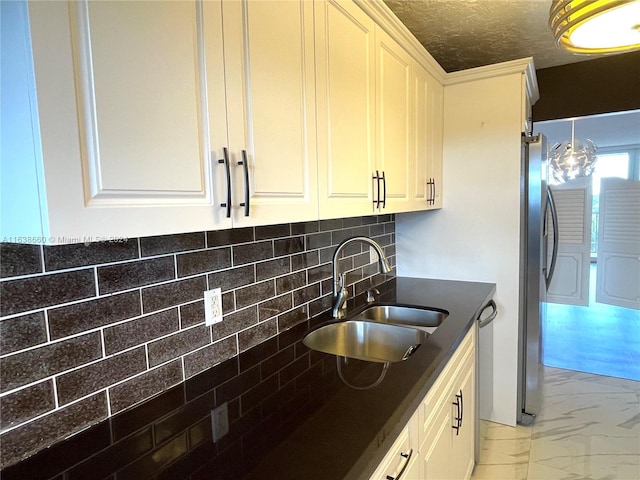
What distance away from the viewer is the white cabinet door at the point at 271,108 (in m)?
0.92

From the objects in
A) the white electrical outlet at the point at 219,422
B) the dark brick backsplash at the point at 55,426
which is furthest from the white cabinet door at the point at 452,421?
the dark brick backsplash at the point at 55,426

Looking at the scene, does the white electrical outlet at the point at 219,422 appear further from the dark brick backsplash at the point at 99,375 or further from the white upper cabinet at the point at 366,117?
the white upper cabinet at the point at 366,117

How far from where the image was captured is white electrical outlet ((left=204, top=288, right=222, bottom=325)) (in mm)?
1234

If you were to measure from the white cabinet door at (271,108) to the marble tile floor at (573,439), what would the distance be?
6.39ft

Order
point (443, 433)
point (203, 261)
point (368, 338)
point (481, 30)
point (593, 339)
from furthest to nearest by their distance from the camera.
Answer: point (593, 339), point (481, 30), point (368, 338), point (443, 433), point (203, 261)

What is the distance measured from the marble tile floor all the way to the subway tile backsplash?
1602 millimetres

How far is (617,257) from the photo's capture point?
4.46m

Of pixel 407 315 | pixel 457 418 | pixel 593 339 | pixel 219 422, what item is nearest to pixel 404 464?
pixel 219 422

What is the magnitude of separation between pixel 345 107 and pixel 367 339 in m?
1.03

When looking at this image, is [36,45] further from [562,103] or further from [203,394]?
[562,103]

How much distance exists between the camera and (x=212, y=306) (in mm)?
1254

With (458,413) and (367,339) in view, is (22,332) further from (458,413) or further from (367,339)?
(458,413)

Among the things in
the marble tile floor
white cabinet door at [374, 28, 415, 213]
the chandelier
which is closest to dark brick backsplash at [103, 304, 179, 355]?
white cabinet door at [374, 28, 415, 213]

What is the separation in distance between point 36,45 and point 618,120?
459 cm
